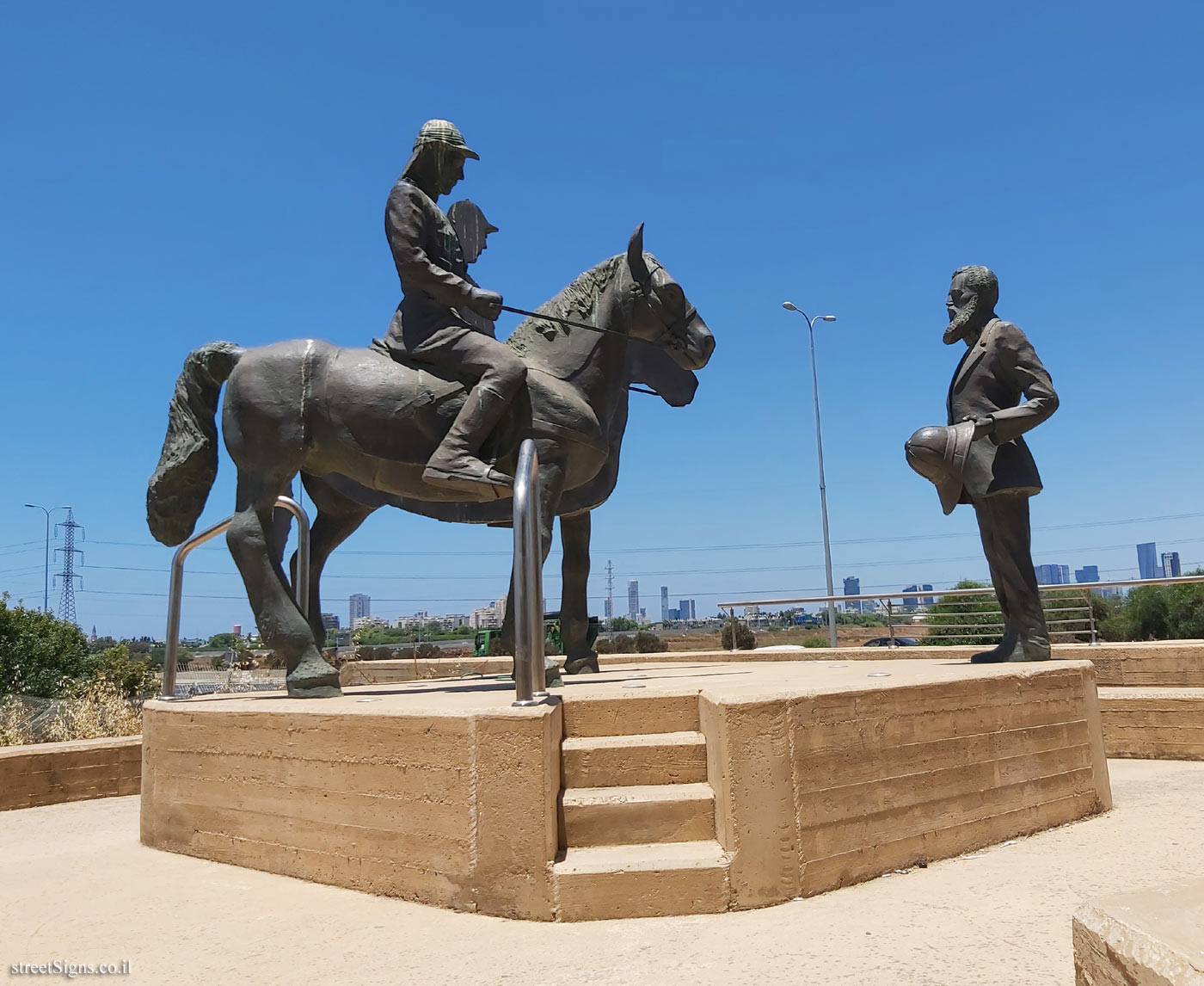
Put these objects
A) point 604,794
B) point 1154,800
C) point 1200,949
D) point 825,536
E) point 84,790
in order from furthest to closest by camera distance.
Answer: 1. point 825,536
2. point 84,790
3. point 1154,800
4. point 604,794
5. point 1200,949

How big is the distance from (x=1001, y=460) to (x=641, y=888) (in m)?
3.77

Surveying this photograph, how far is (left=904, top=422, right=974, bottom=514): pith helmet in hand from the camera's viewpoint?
18.6 feet

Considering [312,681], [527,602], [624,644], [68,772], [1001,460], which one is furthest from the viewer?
[624,644]

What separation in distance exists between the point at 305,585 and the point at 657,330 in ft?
10.3

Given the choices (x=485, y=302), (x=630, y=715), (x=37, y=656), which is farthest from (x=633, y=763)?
(x=37, y=656)

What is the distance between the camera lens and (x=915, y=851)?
3.99 m

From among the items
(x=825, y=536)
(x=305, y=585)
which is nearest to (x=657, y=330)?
(x=305, y=585)

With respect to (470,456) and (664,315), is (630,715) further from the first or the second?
(664,315)

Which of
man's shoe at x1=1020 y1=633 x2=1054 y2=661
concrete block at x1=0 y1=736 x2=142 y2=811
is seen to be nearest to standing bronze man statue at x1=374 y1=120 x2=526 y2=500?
concrete block at x1=0 y1=736 x2=142 y2=811

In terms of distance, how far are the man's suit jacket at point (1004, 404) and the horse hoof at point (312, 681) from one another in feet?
13.2

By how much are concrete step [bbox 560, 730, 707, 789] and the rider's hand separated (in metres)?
2.74

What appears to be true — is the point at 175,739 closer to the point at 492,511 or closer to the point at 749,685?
the point at 492,511

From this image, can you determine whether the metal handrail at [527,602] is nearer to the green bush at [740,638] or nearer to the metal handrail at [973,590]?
the metal handrail at [973,590]

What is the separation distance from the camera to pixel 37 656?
14508 millimetres
